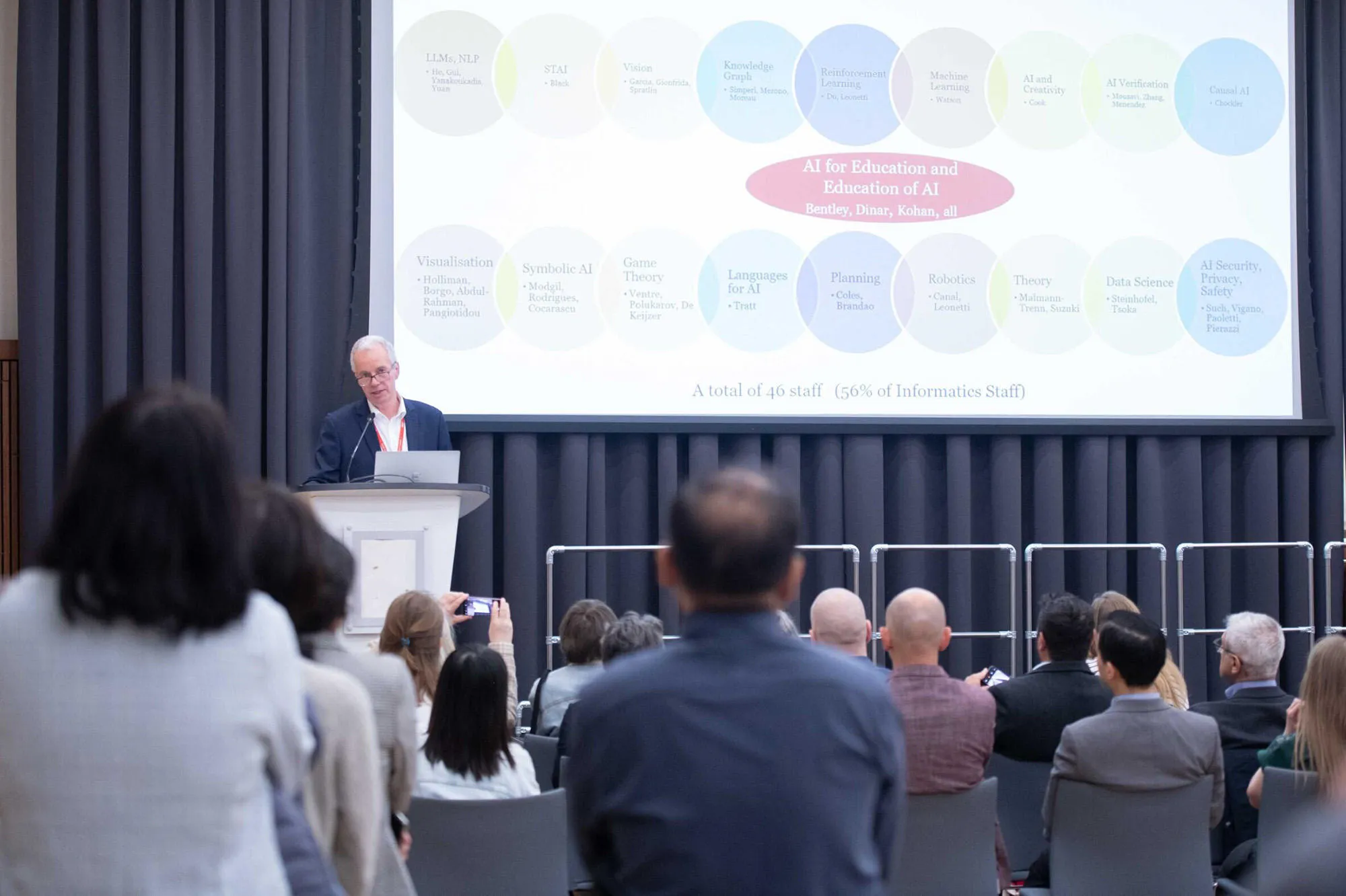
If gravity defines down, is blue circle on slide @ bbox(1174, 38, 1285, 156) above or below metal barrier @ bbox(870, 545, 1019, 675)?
above

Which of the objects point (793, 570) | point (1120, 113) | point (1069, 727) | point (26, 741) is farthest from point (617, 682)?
point (1120, 113)

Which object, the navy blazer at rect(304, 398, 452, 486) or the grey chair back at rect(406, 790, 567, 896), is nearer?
the grey chair back at rect(406, 790, 567, 896)

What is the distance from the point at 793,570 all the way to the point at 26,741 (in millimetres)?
813

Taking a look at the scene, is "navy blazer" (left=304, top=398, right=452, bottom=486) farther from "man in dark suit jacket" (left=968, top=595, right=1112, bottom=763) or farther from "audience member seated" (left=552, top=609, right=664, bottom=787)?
"man in dark suit jacket" (left=968, top=595, right=1112, bottom=763)

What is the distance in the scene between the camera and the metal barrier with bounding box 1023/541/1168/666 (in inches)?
219

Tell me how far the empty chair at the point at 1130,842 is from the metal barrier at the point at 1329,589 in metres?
3.42

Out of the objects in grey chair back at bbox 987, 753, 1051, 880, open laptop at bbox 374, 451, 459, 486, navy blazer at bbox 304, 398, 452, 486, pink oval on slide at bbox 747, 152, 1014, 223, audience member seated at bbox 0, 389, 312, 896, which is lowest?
grey chair back at bbox 987, 753, 1051, 880

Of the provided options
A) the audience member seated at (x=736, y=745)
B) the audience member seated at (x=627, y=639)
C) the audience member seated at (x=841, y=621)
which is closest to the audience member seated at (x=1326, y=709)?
the audience member seated at (x=841, y=621)

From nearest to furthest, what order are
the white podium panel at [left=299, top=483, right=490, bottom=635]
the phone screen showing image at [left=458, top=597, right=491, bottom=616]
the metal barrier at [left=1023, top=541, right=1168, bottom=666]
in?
the white podium panel at [left=299, top=483, right=490, bottom=635]
the phone screen showing image at [left=458, top=597, right=491, bottom=616]
the metal barrier at [left=1023, top=541, right=1168, bottom=666]

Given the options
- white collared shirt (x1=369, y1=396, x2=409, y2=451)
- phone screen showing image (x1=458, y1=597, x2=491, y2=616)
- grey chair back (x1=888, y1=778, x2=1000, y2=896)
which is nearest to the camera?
grey chair back (x1=888, y1=778, x2=1000, y2=896)

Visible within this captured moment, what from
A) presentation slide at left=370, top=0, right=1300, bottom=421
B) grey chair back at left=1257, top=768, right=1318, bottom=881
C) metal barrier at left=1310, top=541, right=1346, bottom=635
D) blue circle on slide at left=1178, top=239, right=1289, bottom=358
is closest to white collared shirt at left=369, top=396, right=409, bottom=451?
presentation slide at left=370, top=0, right=1300, bottom=421

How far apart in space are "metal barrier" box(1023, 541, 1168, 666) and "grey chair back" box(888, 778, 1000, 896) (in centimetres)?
285

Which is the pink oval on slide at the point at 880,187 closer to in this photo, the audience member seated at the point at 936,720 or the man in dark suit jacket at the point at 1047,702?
the man in dark suit jacket at the point at 1047,702

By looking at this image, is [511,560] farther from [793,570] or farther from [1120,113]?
[793,570]
